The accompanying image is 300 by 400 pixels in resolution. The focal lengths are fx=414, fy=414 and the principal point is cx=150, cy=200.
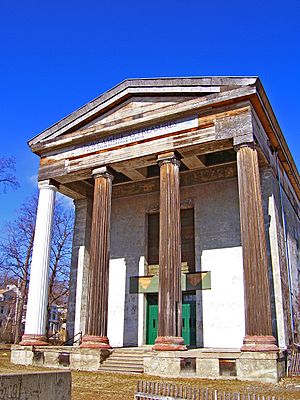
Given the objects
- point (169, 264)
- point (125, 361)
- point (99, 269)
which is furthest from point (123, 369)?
point (99, 269)

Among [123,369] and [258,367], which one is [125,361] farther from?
[258,367]

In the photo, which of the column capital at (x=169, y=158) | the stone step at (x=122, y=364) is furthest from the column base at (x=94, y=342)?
the column capital at (x=169, y=158)

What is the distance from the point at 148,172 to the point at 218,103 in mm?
6559

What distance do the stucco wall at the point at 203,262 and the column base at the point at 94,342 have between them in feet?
14.4

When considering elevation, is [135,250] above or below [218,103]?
below

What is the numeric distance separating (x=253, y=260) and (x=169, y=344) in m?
4.16

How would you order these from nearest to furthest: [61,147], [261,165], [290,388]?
[290,388], [261,165], [61,147]

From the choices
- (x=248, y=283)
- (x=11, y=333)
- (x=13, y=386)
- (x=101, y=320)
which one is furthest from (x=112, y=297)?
(x=11, y=333)

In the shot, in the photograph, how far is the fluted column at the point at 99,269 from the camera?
16.5 metres

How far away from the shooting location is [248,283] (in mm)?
14172

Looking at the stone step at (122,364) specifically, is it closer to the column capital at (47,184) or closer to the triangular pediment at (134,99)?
the column capital at (47,184)

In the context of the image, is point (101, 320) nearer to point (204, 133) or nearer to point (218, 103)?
point (204, 133)

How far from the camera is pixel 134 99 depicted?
760 inches

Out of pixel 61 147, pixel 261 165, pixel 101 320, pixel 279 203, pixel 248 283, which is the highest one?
pixel 61 147
